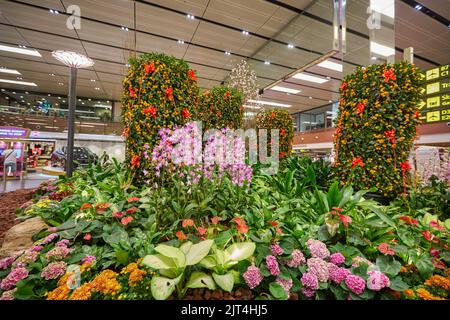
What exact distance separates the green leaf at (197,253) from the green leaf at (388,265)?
1042 mm

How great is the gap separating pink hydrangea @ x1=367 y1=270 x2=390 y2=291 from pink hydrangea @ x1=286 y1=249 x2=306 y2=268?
0.34 m

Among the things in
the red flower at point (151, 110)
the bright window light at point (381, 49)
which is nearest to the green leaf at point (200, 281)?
the red flower at point (151, 110)

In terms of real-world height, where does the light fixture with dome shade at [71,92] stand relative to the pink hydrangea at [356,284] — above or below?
above

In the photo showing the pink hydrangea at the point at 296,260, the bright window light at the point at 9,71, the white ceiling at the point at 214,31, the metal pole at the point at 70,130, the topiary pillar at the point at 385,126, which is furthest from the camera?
the bright window light at the point at 9,71

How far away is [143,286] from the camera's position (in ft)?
3.43

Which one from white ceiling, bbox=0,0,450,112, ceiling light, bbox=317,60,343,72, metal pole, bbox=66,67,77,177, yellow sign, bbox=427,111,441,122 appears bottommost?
metal pole, bbox=66,67,77,177

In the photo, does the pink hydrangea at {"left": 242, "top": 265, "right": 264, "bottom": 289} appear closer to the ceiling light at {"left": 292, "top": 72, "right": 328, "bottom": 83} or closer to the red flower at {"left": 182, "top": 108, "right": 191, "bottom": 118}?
the red flower at {"left": 182, "top": 108, "right": 191, "bottom": 118}

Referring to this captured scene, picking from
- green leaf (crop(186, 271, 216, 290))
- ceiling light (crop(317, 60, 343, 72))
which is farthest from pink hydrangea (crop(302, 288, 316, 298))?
ceiling light (crop(317, 60, 343, 72))

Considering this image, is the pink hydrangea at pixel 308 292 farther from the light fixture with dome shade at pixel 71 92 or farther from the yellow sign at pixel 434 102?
the yellow sign at pixel 434 102

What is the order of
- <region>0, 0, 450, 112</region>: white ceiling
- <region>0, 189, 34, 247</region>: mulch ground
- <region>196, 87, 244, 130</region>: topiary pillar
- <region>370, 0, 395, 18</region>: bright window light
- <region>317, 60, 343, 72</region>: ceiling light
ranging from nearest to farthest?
1. <region>0, 189, 34, 247</region>: mulch ground
2. <region>196, 87, 244, 130</region>: topiary pillar
3. <region>370, 0, 395, 18</region>: bright window light
4. <region>0, 0, 450, 112</region>: white ceiling
5. <region>317, 60, 343, 72</region>: ceiling light

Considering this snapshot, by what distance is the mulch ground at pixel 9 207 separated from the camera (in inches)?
84.1

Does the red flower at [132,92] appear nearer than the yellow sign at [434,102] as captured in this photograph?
Yes

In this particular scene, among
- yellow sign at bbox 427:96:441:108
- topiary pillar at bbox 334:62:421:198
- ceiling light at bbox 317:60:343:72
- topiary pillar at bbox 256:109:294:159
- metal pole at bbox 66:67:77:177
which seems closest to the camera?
topiary pillar at bbox 334:62:421:198

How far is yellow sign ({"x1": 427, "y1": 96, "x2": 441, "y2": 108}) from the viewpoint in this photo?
597 centimetres
